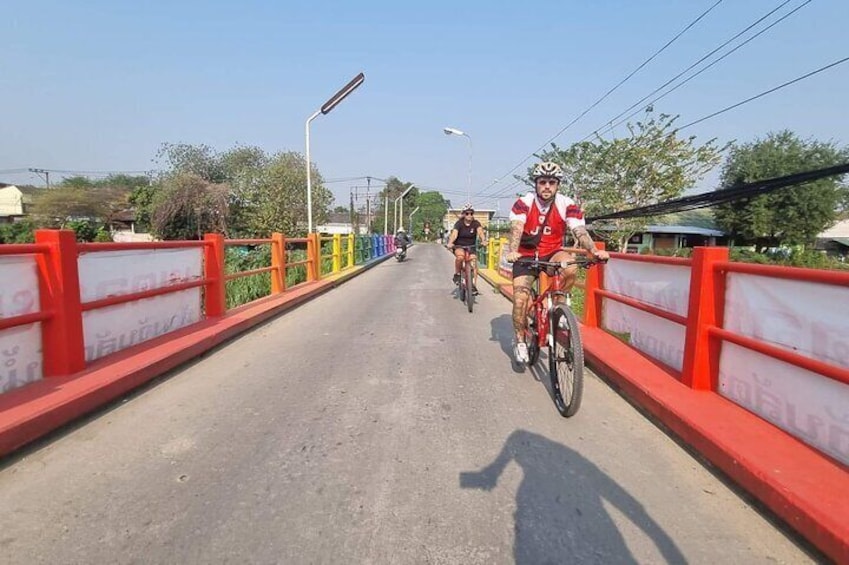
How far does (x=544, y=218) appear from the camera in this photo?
517 cm

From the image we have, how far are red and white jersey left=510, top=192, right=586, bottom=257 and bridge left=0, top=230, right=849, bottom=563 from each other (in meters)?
1.00

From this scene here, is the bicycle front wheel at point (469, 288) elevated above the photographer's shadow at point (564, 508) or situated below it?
above

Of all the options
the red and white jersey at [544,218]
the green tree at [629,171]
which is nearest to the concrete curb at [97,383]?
the red and white jersey at [544,218]

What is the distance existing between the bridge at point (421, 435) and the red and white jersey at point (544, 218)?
1003 millimetres

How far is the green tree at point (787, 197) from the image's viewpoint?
3612cm

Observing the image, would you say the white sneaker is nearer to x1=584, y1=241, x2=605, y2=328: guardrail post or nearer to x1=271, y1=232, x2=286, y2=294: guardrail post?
x1=584, y1=241, x2=605, y2=328: guardrail post

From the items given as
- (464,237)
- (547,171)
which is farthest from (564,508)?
(464,237)

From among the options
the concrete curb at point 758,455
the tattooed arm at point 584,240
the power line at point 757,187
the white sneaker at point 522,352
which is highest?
the power line at point 757,187

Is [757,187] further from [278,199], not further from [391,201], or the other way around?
[391,201]

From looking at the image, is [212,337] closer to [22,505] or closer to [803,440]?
[22,505]

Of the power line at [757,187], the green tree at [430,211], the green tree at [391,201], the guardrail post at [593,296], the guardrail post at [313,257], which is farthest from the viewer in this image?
the green tree at [430,211]

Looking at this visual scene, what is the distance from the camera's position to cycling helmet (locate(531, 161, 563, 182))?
4980mm

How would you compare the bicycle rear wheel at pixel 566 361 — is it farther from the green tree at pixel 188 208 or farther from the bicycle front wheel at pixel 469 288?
the green tree at pixel 188 208

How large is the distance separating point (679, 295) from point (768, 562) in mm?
2781
